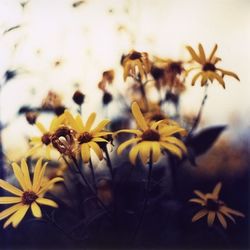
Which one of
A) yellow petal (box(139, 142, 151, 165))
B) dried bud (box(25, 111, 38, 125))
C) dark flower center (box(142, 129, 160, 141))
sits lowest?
yellow petal (box(139, 142, 151, 165))

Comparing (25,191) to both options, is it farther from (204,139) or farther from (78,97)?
(204,139)

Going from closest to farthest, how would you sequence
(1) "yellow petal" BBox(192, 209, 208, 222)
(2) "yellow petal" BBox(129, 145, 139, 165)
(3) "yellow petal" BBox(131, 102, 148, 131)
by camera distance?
(2) "yellow petal" BBox(129, 145, 139, 165) → (3) "yellow petal" BBox(131, 102, 148, 131) → (1) "yellow petal" BBox(192, 209, 208, 222)

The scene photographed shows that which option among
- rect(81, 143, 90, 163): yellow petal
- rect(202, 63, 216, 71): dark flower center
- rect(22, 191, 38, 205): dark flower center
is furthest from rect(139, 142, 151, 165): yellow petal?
rect(202, 63, 216, 71): dark flower center

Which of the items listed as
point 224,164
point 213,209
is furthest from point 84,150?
point 224,164

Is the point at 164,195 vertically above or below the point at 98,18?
below

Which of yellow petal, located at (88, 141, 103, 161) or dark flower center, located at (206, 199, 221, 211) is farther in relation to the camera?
dark flower center, located at (206, 199, 221, 211)

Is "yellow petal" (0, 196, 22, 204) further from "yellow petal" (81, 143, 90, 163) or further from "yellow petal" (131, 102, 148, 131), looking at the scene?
"yellow petal" (131, 102, 148, 131)

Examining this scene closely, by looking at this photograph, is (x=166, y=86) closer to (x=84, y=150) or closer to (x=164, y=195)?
(x=164, y=195)
